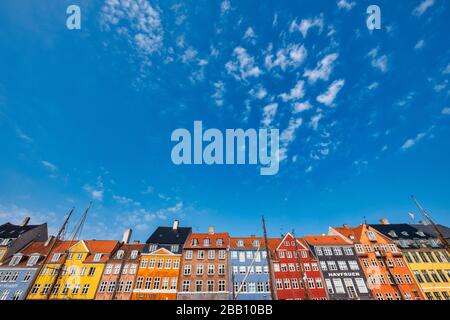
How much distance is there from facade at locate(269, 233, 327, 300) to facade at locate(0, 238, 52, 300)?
47422 millimetres

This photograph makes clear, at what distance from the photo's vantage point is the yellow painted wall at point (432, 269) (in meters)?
43.4

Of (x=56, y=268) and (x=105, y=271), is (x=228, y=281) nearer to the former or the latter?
(x=105, y=271)

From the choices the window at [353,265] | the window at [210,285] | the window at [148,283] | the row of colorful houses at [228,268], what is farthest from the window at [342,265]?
the window at [148,283]

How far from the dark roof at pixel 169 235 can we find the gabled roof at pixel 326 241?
2844 centimetres

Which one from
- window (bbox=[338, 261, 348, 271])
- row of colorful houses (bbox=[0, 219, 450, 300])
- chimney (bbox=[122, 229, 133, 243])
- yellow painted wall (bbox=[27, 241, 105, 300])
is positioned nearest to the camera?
yellow painted wall (bbox=[27, 241, 105, 300])

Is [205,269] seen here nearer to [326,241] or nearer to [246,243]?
[246,243]

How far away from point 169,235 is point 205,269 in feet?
39.7

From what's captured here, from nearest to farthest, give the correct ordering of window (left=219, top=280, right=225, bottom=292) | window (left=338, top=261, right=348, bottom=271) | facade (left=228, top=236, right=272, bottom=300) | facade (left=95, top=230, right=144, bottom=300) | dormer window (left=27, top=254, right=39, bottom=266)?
facade (left=95, top=230, right=144, bottom=300), facade (left=228, top=236, right=272, bottom=300), window (left=219, top=280, right=225, bottom=292), dormer window (left=27, top=254, right=39, bottom=266), window (left=338, top=261, right=348, bottom=271)

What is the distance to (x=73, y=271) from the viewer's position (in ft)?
148

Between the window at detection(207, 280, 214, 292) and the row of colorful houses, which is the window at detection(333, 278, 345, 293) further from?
the window at detection(207, 280, 214, 292)

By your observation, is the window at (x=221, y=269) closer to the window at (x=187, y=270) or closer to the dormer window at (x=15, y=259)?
the window at (x=187, y=270)

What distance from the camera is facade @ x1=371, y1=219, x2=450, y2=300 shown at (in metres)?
43.7

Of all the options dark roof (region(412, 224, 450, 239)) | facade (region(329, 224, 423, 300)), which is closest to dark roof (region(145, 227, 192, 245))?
facade (region(329, 224, 423, 300))

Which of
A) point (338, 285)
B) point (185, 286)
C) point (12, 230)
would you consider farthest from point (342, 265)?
point (12, 230)
